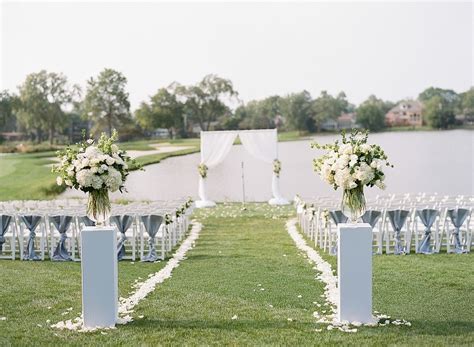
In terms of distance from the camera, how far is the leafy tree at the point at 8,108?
3416cm

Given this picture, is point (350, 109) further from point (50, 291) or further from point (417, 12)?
point (50, 291)

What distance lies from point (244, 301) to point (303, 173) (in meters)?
21.5

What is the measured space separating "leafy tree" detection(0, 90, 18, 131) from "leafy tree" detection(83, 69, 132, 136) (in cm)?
348

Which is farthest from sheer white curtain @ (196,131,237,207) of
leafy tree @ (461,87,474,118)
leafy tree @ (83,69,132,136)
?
leafy tree @ (461,87,474,118)

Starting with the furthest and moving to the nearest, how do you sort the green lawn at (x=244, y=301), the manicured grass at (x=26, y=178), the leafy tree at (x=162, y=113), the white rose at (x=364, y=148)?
the leafy tree at (x=162, y=113) → the manicured grass at (x=26, y=178) → the white rose at (x=364, y=148) → the green lawn at (x=244, y=301)

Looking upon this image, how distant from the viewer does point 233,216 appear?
60.6 ft

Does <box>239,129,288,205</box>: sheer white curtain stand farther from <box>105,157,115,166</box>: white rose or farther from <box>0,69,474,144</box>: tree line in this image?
<box>105,157,115,166</box>: white rose

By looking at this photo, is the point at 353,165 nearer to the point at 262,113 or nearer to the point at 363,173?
the point at 363,173

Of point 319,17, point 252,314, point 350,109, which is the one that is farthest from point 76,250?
point 350,109

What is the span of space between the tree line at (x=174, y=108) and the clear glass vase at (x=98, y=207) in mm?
26474

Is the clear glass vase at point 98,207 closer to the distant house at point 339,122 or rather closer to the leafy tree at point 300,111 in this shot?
the leafy tree at point 300,111

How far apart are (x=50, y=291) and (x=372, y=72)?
87.4 feet

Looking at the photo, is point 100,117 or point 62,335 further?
point 100,117

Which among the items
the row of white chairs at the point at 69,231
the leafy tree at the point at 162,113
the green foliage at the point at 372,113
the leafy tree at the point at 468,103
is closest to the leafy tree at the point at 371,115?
the green foliage at the point at 372,113
